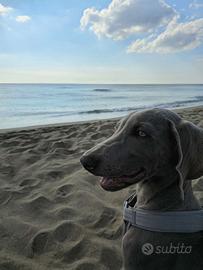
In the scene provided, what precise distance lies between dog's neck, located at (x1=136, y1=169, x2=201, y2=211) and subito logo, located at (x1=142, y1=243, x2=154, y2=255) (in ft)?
0.71

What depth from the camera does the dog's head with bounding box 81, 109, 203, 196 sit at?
1.95 metres

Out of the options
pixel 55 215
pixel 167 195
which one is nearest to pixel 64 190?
pixel 55 215

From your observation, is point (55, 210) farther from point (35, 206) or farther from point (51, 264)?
point (51, 264)

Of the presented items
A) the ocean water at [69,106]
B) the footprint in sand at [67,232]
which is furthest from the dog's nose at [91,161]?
the ocean water at [69,106]

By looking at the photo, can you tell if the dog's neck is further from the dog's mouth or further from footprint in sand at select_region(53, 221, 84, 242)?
footprint in sand at select_region(53, 221, 84, 242)

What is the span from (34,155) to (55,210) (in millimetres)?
2085

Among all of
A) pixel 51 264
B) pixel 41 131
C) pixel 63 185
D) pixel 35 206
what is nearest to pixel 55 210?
pixel 35 206

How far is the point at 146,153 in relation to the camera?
77.7 inches

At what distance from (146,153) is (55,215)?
6.46ft

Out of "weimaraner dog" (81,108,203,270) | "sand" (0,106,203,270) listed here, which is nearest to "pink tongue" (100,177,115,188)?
"weimaraner dog" (81,108,203,270)

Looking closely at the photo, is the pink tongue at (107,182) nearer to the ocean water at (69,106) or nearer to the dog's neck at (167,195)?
the dog's neck at (167,195)

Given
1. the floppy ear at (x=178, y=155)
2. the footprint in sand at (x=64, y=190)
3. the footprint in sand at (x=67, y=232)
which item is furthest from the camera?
the footprint in sand at (x=64, y=190)

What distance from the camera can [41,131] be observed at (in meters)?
8.04

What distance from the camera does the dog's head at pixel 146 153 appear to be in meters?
1.95
